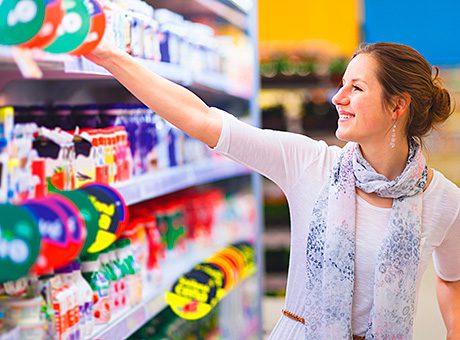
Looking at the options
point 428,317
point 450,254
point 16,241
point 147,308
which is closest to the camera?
point 16,241

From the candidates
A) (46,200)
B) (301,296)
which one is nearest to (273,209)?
(301,296)

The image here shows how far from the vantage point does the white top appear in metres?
2.33

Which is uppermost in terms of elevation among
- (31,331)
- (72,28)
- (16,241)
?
(72,28)

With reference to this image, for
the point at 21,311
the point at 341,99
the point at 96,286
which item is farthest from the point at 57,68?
the point at 341,99

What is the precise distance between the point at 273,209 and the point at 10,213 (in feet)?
17.3

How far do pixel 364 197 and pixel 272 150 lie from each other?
0.33 metres

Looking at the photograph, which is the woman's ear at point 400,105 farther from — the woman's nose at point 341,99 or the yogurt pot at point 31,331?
the yogurt pot at point 31,331

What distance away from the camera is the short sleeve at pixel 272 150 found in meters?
2.22

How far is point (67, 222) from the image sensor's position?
150cm

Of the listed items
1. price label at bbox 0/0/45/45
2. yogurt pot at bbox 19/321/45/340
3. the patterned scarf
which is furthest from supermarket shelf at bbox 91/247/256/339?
price label at bbox 0/0/45/45

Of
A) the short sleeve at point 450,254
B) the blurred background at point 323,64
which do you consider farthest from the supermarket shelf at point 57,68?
the blurred background at point 323,64

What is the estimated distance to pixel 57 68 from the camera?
1.90 meters

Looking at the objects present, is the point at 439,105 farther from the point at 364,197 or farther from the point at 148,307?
the point at 148,307

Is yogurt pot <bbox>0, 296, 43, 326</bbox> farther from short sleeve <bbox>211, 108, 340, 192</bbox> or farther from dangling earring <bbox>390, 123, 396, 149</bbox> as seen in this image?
dangling earring <bbox>390, 123, 396, 149</bbox>
